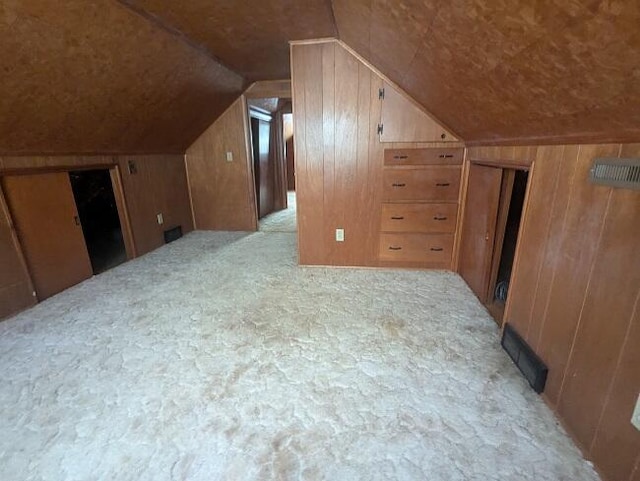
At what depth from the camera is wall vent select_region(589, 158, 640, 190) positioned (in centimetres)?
93

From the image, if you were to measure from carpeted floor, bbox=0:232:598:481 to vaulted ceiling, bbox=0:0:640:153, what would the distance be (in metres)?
1.17

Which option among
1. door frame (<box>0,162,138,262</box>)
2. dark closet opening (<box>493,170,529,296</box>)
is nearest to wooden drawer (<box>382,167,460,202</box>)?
dark closet opening (<box>493,170,529,296</box>)

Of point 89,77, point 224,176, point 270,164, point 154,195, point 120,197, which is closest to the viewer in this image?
point 89,77

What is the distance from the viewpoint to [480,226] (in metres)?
2.35

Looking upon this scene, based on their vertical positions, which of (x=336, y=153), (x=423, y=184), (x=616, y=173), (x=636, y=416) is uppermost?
(x=336, y=153)

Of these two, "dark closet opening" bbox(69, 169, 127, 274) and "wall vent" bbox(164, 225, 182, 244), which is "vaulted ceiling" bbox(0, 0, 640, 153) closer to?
"dark closet opening" bbox(69, 169, 127, 274)

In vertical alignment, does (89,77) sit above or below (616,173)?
above

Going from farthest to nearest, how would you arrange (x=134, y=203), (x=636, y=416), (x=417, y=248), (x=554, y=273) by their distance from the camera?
(x=134, y=203) → (x=417, y=248) → (x=554, y=273) → (x=636, y=416)

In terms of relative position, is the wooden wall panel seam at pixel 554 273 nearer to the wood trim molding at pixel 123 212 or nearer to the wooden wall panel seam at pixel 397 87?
the wooden wall panel seam at pixel 397 87

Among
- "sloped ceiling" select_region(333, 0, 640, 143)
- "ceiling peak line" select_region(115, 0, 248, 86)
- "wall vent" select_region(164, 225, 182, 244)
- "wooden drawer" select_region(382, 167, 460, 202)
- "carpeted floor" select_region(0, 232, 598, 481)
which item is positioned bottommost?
"carpeted floor" select_region(0, 232, 598, 481)

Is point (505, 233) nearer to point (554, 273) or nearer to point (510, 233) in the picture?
point (510, 233)

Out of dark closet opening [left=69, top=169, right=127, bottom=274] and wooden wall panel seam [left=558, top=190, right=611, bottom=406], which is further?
dark closet opening [left=69, top=169, right=127, bottom=274]

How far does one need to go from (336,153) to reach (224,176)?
2.10 m

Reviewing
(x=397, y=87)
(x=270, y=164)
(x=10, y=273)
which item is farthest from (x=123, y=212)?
(x=397, y=87)
